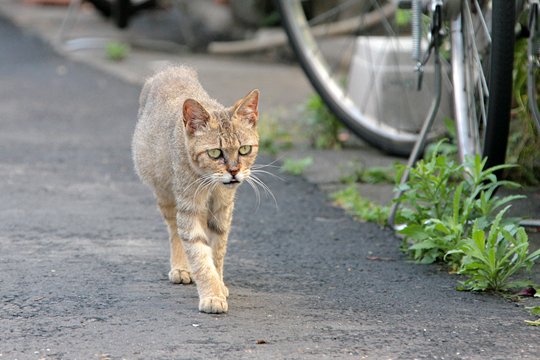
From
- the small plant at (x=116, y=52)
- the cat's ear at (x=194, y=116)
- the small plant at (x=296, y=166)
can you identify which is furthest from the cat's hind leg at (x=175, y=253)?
the small plant at (x=116, y=52)

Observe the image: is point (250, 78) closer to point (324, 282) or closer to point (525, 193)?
point (525, 193)

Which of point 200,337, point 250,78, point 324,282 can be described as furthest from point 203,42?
point 200,337

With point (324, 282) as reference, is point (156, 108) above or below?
above

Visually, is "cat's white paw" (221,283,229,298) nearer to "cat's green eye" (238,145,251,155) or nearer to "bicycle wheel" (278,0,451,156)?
"cat's green eye" (238,145,251,155)

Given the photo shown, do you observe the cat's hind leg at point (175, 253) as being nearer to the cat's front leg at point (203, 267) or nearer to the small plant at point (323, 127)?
the cat's front leg at point (203, 267)

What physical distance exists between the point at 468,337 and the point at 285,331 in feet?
1.96

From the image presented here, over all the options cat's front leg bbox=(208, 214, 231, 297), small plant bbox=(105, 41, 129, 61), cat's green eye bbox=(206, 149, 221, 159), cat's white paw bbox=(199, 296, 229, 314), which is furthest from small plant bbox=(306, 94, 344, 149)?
small plant bbox=(105, 41, 129, 61)

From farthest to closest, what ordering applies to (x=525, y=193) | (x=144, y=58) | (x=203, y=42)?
(x=203, y=42), (x=144, y=58), (x=525, y=193)

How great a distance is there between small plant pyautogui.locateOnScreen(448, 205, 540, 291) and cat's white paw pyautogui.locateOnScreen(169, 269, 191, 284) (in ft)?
3.33

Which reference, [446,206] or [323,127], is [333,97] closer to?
[323,127]

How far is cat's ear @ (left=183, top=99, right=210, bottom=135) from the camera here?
3.62m

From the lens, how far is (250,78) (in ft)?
28.5

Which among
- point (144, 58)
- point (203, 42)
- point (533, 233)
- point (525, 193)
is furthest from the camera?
point (203, 42)

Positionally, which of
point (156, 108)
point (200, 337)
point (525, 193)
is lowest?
point (200, 337)
